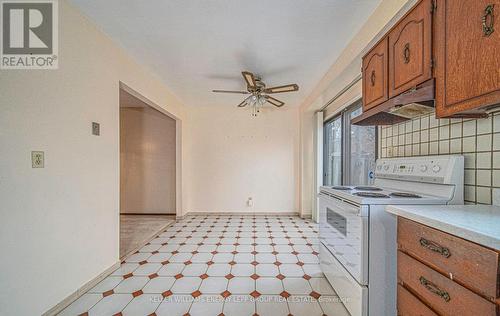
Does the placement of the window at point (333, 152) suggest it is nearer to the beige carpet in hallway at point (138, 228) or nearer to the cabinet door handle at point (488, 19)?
the cabinet door handle at point (488, 19)

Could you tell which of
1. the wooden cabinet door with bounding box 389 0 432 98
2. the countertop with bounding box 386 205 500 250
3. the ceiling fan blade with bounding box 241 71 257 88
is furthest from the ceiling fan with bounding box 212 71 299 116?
the countertop with bounding box 386 205 500 250

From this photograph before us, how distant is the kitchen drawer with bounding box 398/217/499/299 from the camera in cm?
66

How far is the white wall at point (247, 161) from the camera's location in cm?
457

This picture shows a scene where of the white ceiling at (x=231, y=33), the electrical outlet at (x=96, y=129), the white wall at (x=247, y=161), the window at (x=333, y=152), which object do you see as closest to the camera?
the white ceiling at (x=231, y=33)

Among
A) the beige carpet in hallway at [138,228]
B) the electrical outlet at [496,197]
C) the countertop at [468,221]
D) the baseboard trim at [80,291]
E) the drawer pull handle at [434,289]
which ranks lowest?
the beige carpet in hallway at [138,228]

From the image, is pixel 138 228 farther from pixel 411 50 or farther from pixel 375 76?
pixel 411 50

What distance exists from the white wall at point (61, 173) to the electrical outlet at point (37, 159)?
0.03m

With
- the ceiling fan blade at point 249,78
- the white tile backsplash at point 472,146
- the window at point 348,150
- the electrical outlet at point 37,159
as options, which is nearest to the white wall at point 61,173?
the electrical outlet at point 37,159

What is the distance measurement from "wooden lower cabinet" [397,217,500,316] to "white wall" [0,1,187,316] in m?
2.38

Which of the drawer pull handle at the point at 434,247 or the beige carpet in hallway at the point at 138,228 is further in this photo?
the beige carpet in hallway at the point at 138,228

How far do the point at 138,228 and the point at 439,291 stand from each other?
4.08 m

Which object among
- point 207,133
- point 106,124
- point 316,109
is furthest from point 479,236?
point 207,133

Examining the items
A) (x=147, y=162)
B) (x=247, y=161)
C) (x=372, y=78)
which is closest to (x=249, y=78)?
(x=372, y=78)

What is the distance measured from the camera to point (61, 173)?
1590 millimetres
